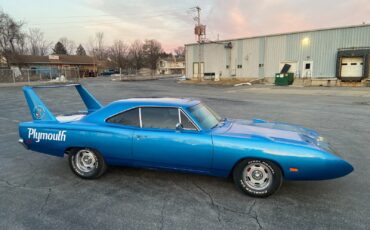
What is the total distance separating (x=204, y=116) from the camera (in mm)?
4070

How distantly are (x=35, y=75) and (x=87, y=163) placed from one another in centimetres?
4213

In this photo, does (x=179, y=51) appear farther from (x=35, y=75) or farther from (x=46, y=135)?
(x=46, y=135)

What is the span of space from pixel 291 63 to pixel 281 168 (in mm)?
31277

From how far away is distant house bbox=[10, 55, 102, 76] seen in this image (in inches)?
2223

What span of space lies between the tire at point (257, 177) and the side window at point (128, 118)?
1.68 metres

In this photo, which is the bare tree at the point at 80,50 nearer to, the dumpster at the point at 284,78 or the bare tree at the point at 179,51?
the bare tree at the point at 179,51

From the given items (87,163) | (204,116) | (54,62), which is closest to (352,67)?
(204,116)

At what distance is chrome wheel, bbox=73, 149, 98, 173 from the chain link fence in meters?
36.4

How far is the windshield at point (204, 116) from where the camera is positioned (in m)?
→ 3.82

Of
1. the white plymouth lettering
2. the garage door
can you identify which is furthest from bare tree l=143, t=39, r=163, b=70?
the white plymouth lettering

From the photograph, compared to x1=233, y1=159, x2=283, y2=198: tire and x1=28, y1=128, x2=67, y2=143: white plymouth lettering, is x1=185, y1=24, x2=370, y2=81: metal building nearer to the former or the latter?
x1=233, y1=159, x2=283, y2=198: tire

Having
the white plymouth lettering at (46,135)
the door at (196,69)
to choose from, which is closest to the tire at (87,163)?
the white plymouth lettering at (46,135)

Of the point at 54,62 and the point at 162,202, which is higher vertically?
the point at 54,62

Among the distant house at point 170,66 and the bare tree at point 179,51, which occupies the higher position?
the bare tree at point 179,51
